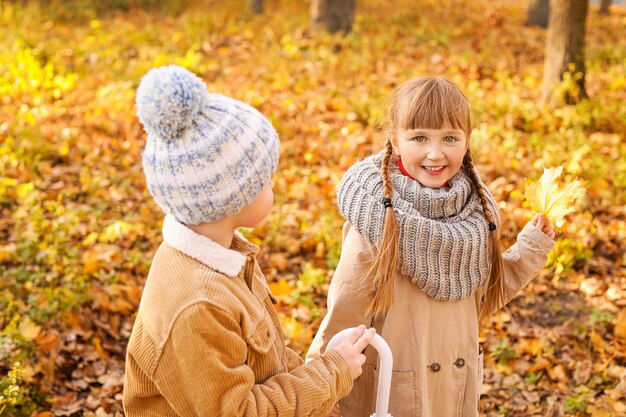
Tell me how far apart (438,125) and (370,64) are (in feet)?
24.3

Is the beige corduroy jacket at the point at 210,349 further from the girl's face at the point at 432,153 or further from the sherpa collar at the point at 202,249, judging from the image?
the girl's face at the point at 432,153

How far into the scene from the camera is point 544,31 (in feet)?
41.5

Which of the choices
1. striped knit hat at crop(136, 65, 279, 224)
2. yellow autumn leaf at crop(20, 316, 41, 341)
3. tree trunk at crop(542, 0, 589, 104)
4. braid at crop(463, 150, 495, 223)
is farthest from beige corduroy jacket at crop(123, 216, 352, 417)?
tree trunk at crop(542, 0, 589, 104)

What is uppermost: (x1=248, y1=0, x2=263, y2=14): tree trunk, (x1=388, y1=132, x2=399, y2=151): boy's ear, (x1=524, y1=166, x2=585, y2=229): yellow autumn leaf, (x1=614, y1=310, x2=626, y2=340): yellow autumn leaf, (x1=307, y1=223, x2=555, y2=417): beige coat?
(x1=388, y1=132, x2=399, y2=151): boy's ear

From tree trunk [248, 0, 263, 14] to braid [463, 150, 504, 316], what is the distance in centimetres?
1099

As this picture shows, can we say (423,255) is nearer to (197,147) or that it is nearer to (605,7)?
(197,147)

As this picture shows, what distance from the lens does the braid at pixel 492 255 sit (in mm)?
2691

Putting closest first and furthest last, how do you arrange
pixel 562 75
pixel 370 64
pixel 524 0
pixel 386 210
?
1. pixel 386 210
2. pixel 562 75
3. pixel 370 64
4. pixel 524 0

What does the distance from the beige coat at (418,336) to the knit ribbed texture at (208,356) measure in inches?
22.2

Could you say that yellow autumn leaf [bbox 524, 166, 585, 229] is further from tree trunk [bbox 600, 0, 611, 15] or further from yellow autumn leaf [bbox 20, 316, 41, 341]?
tree trunk [bbox 600, 0, 611, 15]

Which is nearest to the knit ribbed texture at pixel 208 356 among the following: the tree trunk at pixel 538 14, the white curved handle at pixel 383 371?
the white curved handle at pixel 383 371

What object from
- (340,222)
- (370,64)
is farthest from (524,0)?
(340,222)

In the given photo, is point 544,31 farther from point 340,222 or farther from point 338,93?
point 340,222

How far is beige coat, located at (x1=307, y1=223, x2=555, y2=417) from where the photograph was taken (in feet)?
8.58
